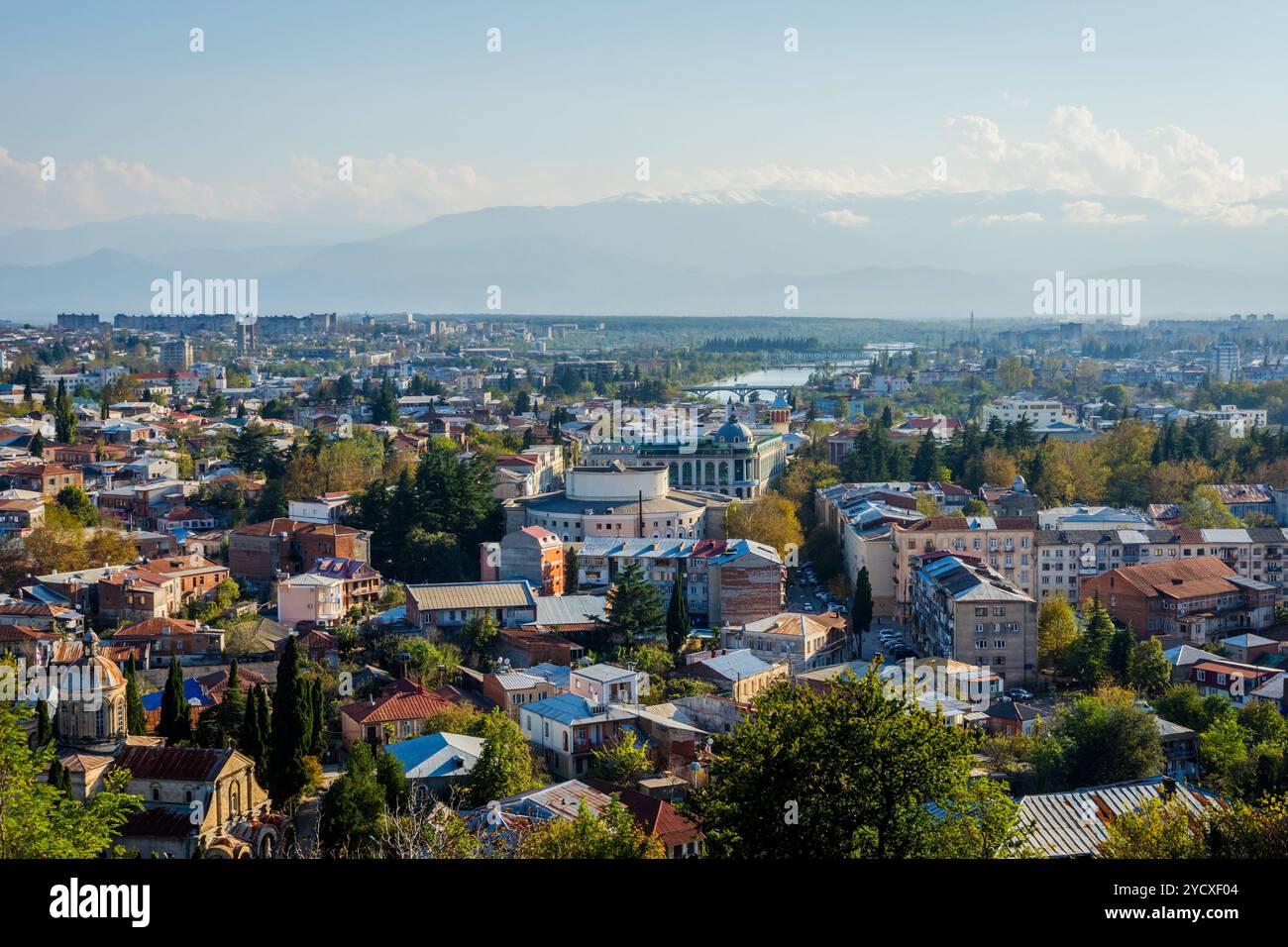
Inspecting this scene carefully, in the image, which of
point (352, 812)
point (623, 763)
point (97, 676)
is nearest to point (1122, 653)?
point (623, 763)

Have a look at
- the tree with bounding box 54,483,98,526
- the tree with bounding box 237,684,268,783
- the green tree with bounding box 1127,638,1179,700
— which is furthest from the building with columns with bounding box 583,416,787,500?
the tree with bounding box 237,684,268,783

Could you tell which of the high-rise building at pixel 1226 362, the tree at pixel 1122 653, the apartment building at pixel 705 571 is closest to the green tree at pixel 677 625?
the apartment building at pixel 705 571

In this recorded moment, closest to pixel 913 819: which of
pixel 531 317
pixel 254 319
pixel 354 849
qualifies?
pixel 354 849

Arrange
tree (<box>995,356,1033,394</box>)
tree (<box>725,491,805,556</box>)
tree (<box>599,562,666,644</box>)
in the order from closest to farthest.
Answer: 1. tree (<box>599,562,666,644</box>)
2. tree (<box>725,491,805,556</box>)
3. tree (<box>995,356,1033,394</box>)

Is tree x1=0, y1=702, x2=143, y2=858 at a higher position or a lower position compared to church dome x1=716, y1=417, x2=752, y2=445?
lower

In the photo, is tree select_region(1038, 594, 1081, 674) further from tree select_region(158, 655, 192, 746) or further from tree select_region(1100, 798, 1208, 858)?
tree select_region(1100, 798, 1208, 858)
